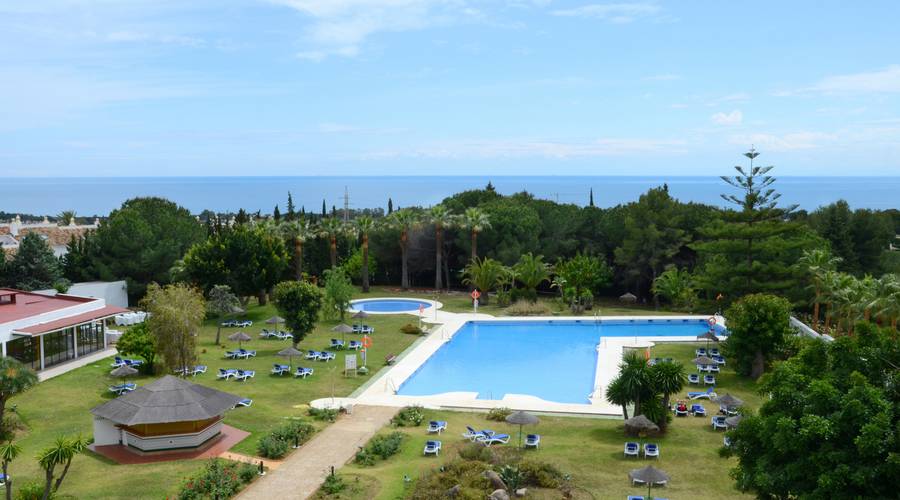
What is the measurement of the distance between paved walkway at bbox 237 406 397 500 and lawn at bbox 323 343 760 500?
0.73 m

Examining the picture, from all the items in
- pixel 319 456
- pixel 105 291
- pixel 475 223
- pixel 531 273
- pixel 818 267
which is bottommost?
pixel 319 456

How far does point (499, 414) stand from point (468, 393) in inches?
145

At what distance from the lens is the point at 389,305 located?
44.1 m

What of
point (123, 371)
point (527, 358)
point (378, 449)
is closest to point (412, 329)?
point (527, 358)

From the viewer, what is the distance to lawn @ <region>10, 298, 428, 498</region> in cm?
1647

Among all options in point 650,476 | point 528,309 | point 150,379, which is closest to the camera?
point 650,476

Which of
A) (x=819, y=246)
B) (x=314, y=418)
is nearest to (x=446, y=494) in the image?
(x=314, y=418)

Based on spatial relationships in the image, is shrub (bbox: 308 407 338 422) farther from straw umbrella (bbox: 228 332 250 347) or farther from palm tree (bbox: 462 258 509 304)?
palm tree (bbox: 462 258 509 304)

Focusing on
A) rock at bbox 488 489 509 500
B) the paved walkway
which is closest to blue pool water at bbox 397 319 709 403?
the paved walkway

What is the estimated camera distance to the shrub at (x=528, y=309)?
132 ft

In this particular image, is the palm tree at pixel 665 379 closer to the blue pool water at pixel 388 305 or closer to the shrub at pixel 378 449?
the shrub at pixel 378 449

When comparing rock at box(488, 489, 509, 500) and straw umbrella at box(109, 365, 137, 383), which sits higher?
straw umbrella at box(109, 365, 137, 383)

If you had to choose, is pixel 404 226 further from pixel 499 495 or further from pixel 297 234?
pixel 499 495

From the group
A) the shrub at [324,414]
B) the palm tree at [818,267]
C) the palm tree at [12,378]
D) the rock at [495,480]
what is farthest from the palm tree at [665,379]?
the palm tree at [12,378]
